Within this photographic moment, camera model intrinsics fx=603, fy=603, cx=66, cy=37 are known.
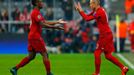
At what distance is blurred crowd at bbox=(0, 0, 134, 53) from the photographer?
32138mm

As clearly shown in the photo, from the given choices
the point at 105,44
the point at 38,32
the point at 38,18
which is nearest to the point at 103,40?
the point at 105,44

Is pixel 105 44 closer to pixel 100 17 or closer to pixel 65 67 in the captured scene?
pixel 100 17

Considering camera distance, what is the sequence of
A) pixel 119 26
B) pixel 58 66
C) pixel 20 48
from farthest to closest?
pixel 119 26, pixel 20 48, pixel 58 66

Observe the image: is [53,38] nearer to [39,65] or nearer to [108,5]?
[108,5]

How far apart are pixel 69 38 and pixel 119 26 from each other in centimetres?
320

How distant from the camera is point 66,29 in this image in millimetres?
32812

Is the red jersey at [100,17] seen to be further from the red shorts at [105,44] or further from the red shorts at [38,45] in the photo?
the red shorts at [38,45]

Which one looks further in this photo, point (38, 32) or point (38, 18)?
point (38, 32)

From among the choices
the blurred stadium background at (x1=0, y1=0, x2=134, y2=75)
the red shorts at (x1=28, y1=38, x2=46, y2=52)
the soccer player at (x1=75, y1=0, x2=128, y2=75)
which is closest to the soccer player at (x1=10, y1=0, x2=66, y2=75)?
the red shorts at (x1=28, y1=38, x2=46, y2=52)

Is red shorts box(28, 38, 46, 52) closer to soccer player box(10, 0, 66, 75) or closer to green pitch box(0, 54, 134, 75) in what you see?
soccer player box(10, 0, 66, 75)

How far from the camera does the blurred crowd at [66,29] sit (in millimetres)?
32138

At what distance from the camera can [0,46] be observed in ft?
104

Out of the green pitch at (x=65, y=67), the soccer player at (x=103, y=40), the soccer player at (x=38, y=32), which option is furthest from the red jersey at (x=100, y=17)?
the green pitch at (x=65, y=67)

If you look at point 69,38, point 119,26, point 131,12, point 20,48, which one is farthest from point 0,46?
point 131,12
